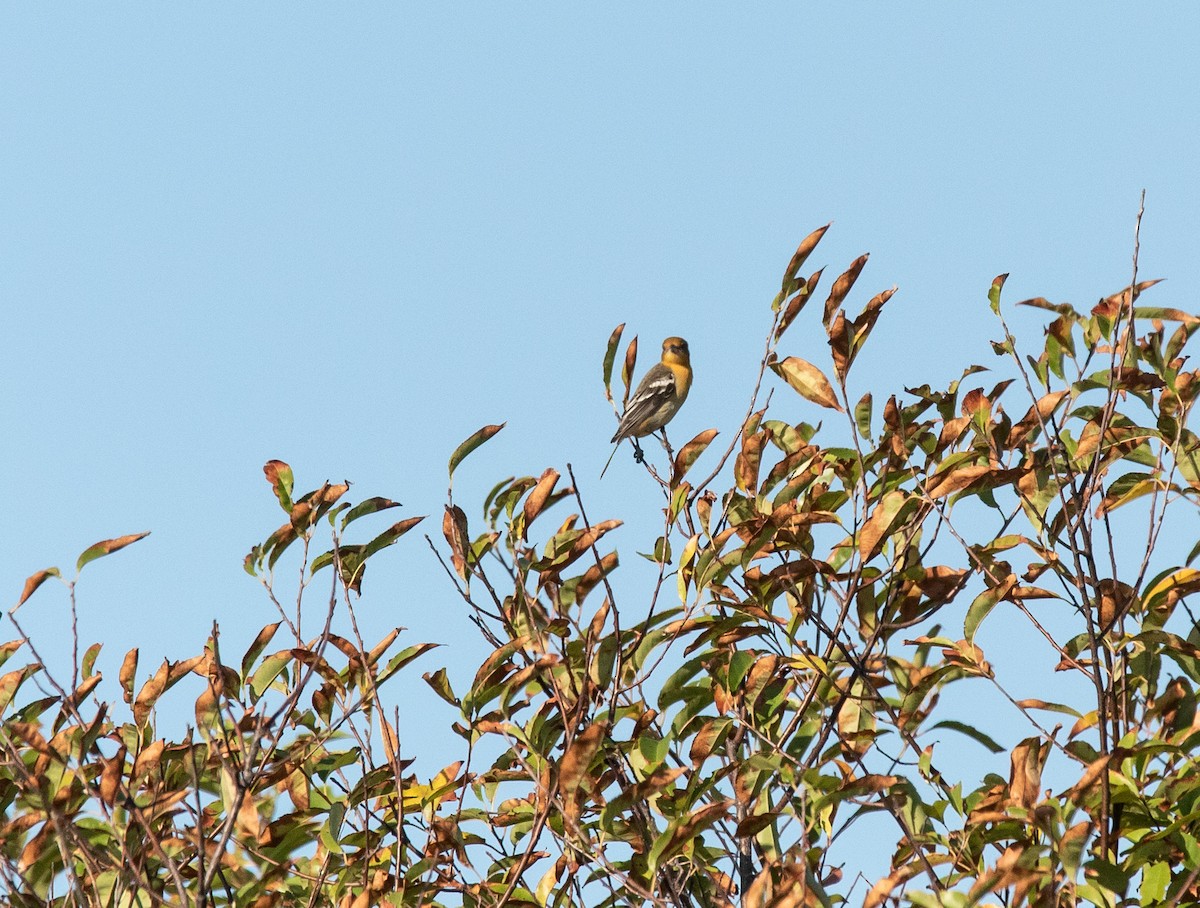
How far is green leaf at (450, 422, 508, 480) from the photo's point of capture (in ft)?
14.5

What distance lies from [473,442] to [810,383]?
1.05 metres

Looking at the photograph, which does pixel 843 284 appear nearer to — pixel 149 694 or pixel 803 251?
pixel 803 251

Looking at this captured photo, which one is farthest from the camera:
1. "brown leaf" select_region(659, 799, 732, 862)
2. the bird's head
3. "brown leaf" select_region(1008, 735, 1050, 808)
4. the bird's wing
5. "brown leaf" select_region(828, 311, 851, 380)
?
the bird's head

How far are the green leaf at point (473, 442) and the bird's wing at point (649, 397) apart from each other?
5.52 metres

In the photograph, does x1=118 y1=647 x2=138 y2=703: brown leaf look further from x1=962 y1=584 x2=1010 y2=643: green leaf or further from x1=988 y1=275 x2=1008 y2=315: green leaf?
x1=988 y1=275 x2=1008 y2=315: green leaf

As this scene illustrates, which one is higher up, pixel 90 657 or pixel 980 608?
pixel 980 608

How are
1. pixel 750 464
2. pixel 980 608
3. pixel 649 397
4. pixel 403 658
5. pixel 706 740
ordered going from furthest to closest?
1. pixel 649 397
2. pixel 750 464
3. pixel 403 658
4. pixel 980 608
5. pixel 706 740

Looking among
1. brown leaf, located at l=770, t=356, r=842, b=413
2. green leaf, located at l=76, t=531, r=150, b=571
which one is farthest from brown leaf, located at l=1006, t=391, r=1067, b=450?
green leaf, located at l=76, t=531, r=150, b=571

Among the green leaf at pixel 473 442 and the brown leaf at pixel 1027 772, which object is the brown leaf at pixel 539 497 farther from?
the brown leaf at pixel 1027 772

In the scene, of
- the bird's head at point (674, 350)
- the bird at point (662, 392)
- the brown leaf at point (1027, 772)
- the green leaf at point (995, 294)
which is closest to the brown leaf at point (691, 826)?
the brown leaf at point (1027, 772)

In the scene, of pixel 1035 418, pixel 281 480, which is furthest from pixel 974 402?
pixel 281 480

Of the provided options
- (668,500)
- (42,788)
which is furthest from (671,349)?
(42,788)

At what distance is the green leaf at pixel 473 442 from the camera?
442cm

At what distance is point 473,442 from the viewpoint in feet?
14.5
